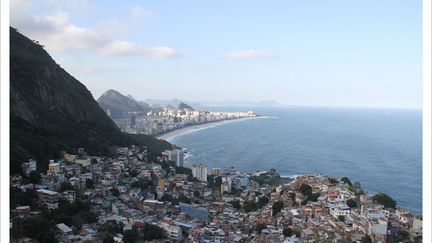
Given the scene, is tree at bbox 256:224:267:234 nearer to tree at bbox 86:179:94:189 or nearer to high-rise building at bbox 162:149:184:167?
tree at bbox 86:179:94:189

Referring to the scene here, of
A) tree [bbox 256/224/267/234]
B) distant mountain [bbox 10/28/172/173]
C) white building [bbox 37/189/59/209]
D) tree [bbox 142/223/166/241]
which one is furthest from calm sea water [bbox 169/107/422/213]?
white building [bbox 37/189/59/209]

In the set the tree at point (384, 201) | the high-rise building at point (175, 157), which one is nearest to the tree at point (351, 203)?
the tree at point (384, 201)

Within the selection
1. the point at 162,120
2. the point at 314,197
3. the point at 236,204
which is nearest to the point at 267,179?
the point at 236,204

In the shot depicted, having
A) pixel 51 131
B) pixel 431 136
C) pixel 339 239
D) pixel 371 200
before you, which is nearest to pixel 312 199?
pixel 371 200

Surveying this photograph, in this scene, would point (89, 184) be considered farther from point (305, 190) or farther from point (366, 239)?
point (366, 239)

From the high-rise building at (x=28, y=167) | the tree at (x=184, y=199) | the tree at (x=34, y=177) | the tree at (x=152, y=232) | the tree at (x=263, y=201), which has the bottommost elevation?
the tree at (x=263, y=201)

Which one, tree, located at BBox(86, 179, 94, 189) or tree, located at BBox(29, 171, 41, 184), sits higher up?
tree, located at BBox(29, 171, 41, 184)

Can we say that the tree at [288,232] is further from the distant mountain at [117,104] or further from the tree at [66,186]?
the distant mountain at [117,104]
